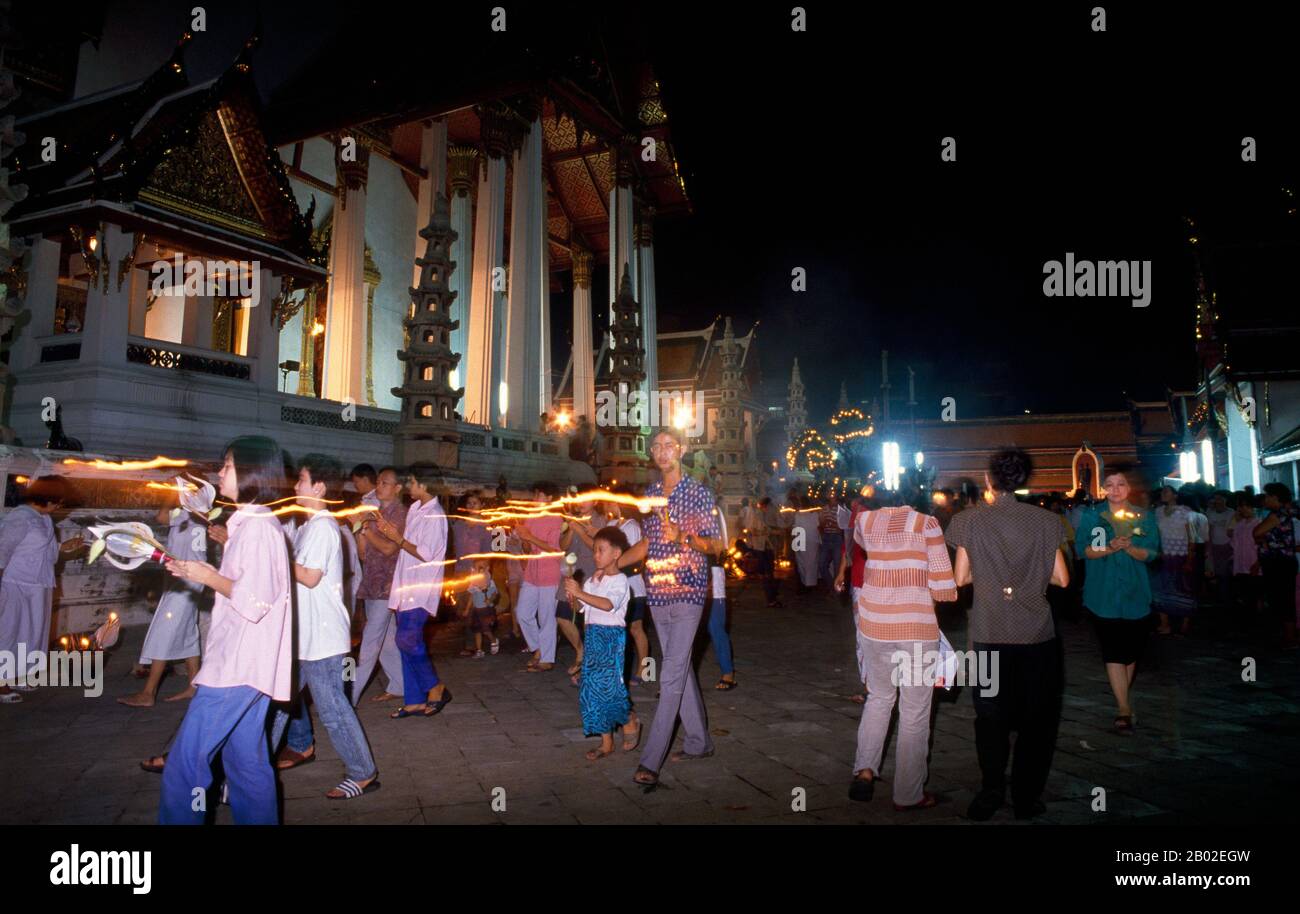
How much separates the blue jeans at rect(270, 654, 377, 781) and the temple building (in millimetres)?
8408

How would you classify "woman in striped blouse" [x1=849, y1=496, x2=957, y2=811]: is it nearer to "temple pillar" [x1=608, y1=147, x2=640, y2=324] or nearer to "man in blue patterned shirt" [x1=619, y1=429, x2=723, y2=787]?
"man in blue patterned shirt" [x1=619, y1=429, x2=723, y2=787]

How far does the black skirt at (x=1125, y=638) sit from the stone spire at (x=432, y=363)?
11.4 m

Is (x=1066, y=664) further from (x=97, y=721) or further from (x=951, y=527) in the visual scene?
(x=97, y=721)

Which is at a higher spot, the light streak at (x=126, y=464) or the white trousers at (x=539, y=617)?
the light streak at (x=126, y=464)

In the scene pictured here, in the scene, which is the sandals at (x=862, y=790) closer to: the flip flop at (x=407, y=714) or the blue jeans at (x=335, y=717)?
the blue jeans at (x=335, y=717)

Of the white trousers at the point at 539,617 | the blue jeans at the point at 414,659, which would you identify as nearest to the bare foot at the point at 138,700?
the blue jeans at the point at 414,659

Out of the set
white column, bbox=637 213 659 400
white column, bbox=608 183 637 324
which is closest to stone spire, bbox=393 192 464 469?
white column, bbox=608 183 637 324

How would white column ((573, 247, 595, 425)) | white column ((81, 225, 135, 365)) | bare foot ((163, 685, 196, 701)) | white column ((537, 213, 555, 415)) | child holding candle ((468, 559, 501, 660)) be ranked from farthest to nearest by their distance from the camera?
white column ((573, 247, 595, 425)), white column ((537, 213, 555, 415)), white column ((81, 225, 135, 365)), child holding candle ((468, 559, 501, 660)), bare foot ((163, 685, 196, 701))

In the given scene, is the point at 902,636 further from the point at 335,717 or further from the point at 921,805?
the point at 335,717

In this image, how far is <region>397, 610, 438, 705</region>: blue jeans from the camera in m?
6.20

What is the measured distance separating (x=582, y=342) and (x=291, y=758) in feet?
81.2

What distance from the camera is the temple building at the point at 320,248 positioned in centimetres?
1206

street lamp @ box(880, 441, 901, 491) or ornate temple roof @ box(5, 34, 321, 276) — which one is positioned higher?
ornate temple roof @ box(5, 34, 321, 276)
